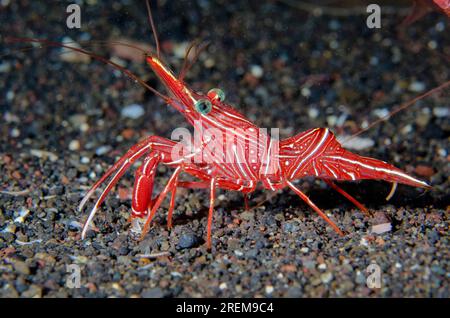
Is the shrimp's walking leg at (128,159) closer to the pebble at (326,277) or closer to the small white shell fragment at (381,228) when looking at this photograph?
the pebble at (326,277)

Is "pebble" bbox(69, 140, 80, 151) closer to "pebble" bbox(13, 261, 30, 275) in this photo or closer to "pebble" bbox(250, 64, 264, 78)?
"pebble" bbox(13, 261, 30, 275)

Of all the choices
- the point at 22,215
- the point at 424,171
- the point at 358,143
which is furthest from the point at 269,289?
the point at 358,143

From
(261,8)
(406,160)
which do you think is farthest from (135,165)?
(261,8)

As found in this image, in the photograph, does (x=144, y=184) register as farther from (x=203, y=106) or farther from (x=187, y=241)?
(x=203, y=106)

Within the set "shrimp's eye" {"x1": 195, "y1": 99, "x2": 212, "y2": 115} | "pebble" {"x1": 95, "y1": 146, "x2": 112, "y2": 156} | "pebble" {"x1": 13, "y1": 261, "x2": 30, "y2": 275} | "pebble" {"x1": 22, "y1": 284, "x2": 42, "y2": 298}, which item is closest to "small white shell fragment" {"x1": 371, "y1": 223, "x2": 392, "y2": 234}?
"shrimp's eye" {"x1": 195, "y1": 99, "x2": 212, "y2": 115}

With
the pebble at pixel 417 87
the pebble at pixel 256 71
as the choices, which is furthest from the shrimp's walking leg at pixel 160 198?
the pebble at pixel 417 87

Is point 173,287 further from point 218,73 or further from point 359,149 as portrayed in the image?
point 218,73
